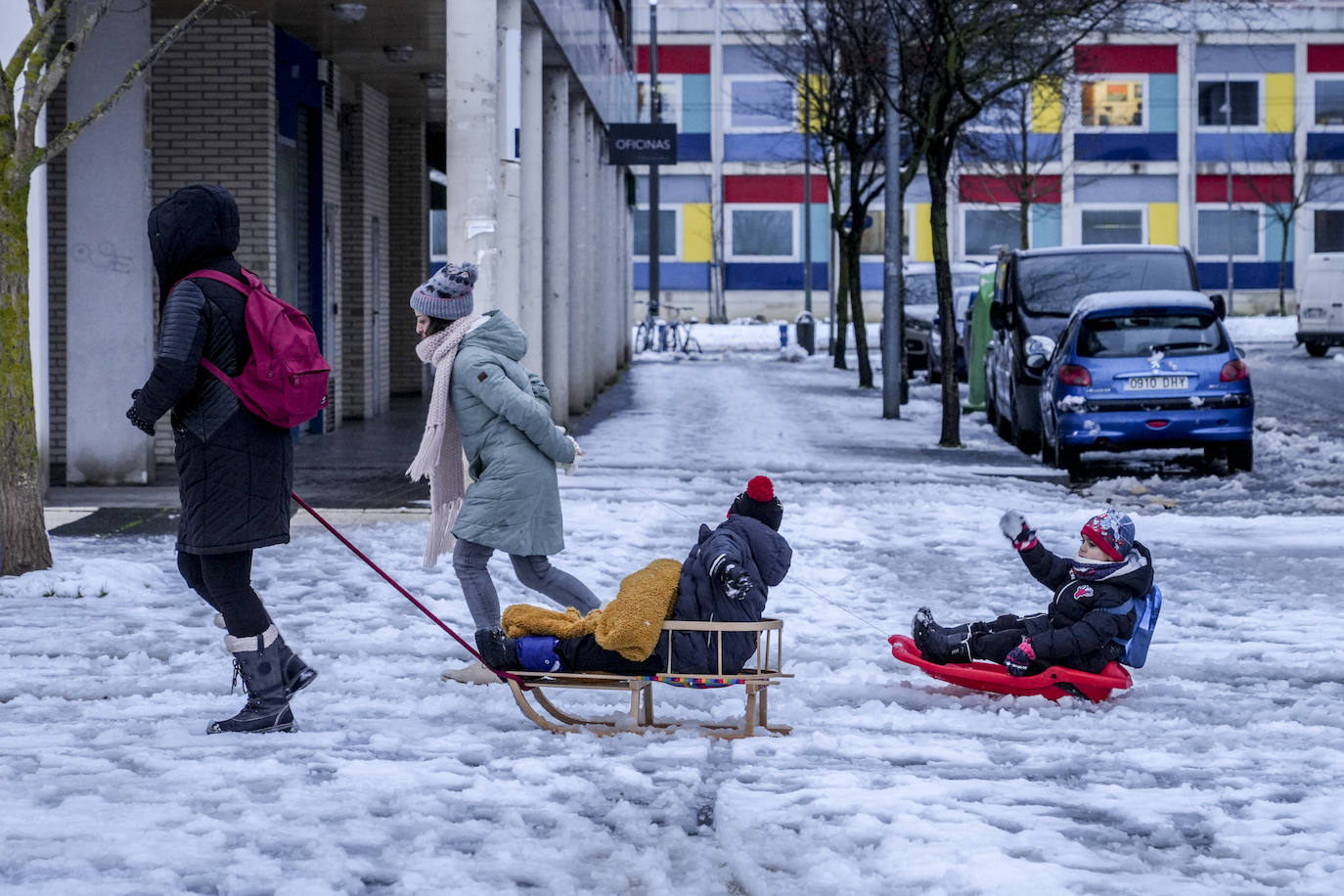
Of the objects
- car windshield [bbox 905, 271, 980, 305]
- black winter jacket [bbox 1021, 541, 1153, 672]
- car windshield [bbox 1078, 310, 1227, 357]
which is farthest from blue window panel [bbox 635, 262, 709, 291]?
black winter jacket [bbox 1021, 541, 1153, 672]

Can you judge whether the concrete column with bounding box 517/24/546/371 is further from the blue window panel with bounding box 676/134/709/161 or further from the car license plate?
the blue window panel with bounding box 676/134/709/161

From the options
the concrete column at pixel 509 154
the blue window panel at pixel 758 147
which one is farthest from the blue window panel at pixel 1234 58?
the concrete column at pixel 509 154

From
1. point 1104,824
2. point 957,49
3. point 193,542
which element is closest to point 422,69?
point 957,49

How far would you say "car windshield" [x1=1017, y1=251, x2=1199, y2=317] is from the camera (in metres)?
19.5

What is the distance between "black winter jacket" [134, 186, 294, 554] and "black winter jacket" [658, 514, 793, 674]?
1.35 meters

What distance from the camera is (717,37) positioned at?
60438 millimetres

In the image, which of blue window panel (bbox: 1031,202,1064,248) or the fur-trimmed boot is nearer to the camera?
the fur-trimmed boot

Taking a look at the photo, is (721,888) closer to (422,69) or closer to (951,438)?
(951,438)

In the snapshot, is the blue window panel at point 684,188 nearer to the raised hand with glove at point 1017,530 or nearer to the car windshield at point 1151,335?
the car windshield at point 1151,335

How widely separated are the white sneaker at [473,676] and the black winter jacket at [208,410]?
53.4 inches

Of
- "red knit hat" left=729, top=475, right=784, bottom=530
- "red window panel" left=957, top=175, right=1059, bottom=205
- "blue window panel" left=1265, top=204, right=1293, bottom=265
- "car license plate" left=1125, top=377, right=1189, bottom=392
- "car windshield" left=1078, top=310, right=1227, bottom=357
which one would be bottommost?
"red knit hat" left=729, top=475, right=784, bottom=530

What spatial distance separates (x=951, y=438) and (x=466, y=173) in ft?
24.8

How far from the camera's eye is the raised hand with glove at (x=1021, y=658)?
291 inches

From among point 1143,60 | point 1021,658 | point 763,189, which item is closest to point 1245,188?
point 1143,60
